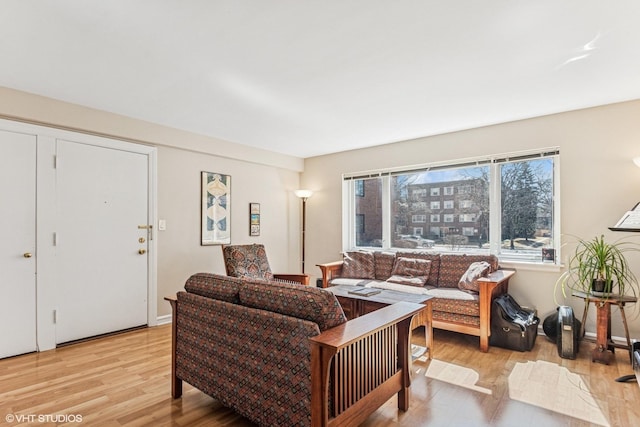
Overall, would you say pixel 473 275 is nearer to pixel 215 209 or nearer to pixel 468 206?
pixel 468 206

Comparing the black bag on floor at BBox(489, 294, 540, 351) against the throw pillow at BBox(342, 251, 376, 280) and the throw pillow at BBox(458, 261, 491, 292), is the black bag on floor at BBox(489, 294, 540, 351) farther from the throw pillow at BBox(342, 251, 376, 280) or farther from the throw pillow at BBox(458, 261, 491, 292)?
the throw pillow at BBox(342, 251, 376, 280)

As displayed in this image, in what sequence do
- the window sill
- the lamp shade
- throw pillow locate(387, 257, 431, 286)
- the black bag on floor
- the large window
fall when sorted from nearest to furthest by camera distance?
the black bag on floor < the window sill < the large window < throw pillow locate(387, 257, 431, 286) < the lamp shade

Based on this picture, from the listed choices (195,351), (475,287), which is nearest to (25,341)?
(195,351)

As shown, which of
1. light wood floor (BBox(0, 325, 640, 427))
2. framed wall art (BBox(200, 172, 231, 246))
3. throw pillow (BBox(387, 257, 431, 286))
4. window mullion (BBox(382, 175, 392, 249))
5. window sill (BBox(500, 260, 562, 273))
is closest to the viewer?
light wood floor (BBox(0, 325, 640, 427))

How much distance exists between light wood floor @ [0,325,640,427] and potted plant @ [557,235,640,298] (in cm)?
58

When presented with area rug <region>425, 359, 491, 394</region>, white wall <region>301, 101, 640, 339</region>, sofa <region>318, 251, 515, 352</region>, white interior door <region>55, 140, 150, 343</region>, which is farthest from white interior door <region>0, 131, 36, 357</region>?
white wall <region>301, 101, 640, 339</region>

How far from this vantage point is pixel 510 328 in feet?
10.5

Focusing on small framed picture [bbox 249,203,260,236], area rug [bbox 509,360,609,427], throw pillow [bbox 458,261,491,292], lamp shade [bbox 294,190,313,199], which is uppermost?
lamp shade [bbox 294,190,313,199]

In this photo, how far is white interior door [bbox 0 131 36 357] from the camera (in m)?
3.01

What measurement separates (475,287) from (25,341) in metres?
4.27

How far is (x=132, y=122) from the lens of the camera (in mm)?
3756

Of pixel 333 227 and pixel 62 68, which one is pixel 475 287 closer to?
pixel 333 227

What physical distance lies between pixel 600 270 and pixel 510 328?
910 millimetres

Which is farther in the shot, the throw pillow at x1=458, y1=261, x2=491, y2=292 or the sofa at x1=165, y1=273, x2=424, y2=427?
the throw pillow at x1=458, y1=261, x2=491, y2=292
